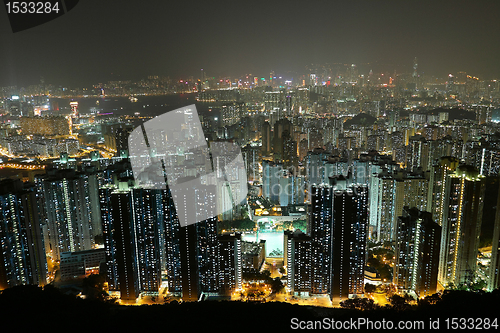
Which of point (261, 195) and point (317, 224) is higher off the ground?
point (317, 224)

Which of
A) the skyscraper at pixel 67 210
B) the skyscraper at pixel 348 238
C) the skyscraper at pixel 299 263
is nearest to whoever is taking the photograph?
the skyscraper at pixel 348 238

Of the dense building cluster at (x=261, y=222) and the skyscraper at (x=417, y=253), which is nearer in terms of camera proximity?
the skyscraper at (x=417, y=253)

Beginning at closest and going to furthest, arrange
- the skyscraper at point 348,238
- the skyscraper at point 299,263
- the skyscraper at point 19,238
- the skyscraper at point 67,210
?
the skyscraper at point 19,238
the skyscraper at point 348,238
the skyscraper at point 299,263
the skyscraper at point 67,210

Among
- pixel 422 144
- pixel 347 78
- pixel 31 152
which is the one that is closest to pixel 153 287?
pixel 422 144

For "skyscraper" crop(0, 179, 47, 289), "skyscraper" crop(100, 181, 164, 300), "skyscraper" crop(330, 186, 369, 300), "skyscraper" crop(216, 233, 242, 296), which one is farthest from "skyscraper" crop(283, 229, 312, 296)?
"skyscraper" crop(0, 179, 47, 289)

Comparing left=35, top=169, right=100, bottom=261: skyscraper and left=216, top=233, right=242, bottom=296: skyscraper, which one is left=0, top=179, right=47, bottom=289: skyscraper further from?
left=216, top=233, right=242, bottom=296: skyscraper

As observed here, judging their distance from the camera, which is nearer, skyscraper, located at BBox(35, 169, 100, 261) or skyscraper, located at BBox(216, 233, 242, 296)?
skyscraper, located at BBox(216, 233, 242, 296)

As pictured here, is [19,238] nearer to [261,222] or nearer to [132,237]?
[132,237]

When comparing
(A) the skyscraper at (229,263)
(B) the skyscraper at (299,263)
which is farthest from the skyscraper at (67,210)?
(B) the skyscraper at (299,263)

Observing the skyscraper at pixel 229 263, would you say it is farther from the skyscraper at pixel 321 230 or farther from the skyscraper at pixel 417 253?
the skyscraper at pixel 417 253

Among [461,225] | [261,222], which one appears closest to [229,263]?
[261,222]

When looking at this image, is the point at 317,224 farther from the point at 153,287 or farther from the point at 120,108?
the point at 120,108
